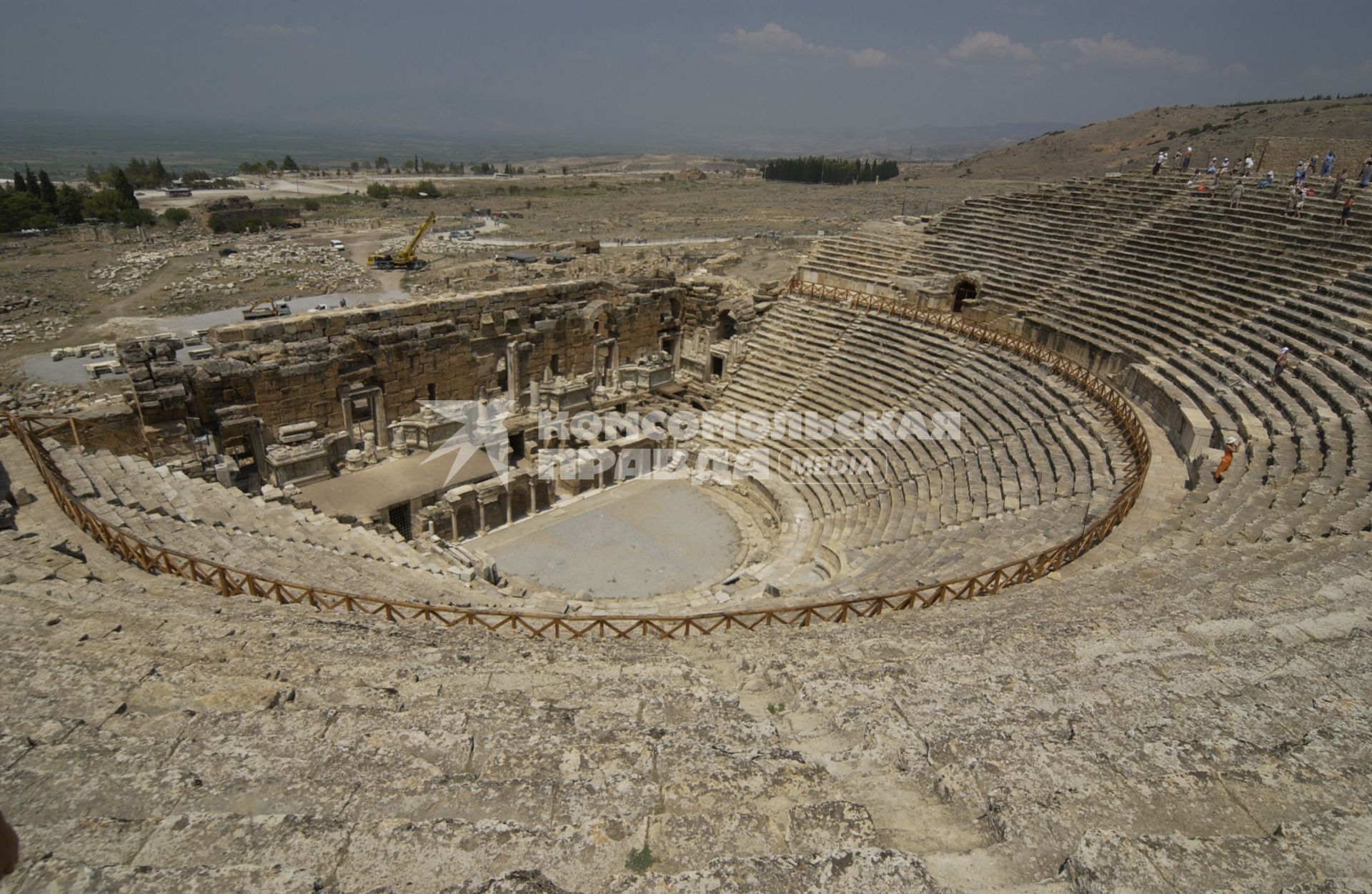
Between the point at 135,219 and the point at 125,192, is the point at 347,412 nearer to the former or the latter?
the point at 135,219

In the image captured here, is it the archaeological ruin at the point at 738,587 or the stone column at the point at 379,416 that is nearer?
the archaeological ruin at the point at 738,587

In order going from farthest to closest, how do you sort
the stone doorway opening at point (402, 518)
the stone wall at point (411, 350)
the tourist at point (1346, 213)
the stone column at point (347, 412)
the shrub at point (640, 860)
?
the stone column at point (347, 412) < the tourist at point (1346, 213) < the stone doorway opening at point (402, 518) < the stone wall at point (411, 350) < the shrub at point (640, 860)

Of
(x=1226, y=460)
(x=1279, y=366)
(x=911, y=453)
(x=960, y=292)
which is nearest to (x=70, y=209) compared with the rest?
(x=960, y=292)

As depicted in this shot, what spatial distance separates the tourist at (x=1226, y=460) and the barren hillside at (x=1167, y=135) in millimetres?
44812

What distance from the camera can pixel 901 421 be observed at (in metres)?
17.5

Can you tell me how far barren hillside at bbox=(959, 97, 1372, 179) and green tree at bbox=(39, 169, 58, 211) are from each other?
8123 centimetres

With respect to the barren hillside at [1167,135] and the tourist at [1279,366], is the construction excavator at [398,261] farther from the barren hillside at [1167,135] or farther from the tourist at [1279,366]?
the barren hillside at [1167,135]

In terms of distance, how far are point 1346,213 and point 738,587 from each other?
16994 mm

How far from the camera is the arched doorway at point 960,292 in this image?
22.4 meters

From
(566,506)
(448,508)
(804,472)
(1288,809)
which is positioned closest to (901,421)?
(804,472)

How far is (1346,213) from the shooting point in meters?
17.2

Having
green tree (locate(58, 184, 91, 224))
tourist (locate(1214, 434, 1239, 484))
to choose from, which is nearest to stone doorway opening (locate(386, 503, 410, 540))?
tourist (locate(1214, 434, 1239, 484))

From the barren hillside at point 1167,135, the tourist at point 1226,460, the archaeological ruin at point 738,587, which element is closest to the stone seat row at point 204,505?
the archaeological ruin at point 738,587

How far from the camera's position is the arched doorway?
22.4 metres
